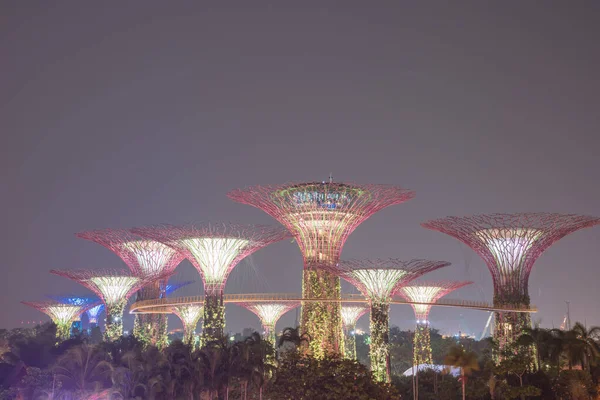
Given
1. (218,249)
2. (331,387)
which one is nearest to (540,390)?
(331,387)

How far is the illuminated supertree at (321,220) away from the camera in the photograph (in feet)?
183

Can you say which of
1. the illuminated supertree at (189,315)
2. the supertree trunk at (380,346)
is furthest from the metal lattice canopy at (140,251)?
the supertree trunk at (380,346)

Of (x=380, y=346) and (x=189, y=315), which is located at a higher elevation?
(x=189, y=315)

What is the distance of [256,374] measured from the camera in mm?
43469

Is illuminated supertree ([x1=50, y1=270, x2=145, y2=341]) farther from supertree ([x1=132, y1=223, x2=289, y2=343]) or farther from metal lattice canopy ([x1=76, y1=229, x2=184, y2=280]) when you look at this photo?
supertree ([x1=132, y1=223, x2=289, y2=343])

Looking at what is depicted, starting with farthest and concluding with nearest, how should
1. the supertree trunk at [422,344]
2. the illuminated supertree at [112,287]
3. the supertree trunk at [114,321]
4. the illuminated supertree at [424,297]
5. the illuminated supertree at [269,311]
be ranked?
the illuminated supertree at [269,311] → the illuminated supertree at [112,287] → the supertree trunk at [114,321] → the illuminated supertree at [424,297] → the supertree trunk at [422,344]

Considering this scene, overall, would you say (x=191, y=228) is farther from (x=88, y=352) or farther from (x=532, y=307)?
(x=532, y=307)

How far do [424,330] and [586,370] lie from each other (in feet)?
71.4

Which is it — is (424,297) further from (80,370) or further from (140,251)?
(80,370)

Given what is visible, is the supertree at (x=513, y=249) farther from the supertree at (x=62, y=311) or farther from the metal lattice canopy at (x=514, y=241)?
the supertree at (x=62, y=311)

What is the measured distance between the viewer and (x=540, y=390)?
46.3 meters

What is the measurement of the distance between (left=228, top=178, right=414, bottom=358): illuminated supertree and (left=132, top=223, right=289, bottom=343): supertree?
2300 mm

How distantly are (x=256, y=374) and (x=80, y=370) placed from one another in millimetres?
11202

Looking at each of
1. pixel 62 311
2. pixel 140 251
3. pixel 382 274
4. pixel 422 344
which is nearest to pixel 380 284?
pixel 382 274
